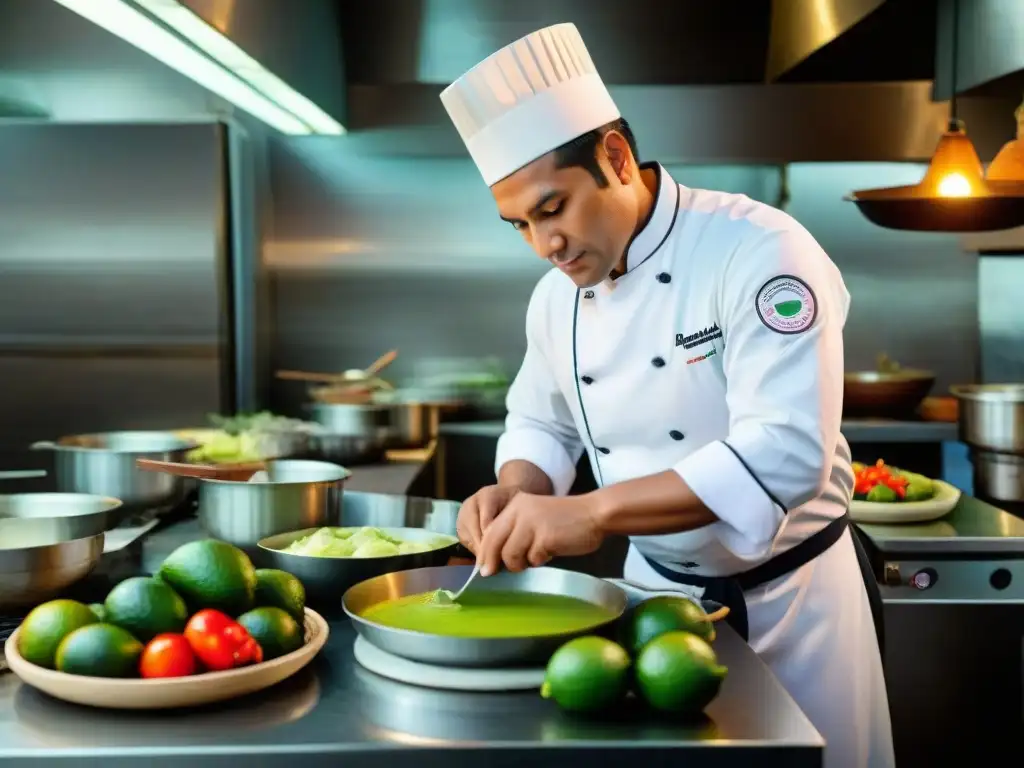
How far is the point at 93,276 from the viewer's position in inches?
158

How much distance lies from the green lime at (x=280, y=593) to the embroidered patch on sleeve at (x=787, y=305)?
79 cm

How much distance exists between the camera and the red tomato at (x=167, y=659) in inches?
49.9

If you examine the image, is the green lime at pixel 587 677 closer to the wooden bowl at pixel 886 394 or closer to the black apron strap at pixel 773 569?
the black apron strap at pixel 773 569

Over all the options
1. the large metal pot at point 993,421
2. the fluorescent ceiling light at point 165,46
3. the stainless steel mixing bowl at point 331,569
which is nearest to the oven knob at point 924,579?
the large metal pot at point 993,421

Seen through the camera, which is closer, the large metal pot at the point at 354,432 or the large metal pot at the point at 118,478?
the large metal pot at the point at 118,478

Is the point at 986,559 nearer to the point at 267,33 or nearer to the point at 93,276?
the point at 267,33

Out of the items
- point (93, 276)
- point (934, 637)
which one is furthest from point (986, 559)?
point (93, 276)

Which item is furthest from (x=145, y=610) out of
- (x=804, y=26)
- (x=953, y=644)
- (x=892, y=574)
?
(x=804, y=26)

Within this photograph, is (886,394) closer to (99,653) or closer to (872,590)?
(872,590)

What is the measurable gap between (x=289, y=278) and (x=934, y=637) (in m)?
2.83

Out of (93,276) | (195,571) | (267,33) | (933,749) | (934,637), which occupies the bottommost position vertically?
(933,749)

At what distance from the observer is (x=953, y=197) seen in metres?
2.82

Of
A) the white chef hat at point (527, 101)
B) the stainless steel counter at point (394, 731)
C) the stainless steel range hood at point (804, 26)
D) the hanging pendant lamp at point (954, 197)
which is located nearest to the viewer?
the stainless steel counter at point (394, 731)

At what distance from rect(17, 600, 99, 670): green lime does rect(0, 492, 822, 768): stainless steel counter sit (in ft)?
0.15
